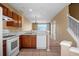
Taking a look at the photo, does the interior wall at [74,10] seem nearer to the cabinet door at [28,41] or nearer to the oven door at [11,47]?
the cabinet door at [28,41]

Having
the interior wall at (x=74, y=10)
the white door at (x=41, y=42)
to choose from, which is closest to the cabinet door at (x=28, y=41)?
the white door at (x=41, y=42)

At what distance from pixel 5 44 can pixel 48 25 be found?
51.8 feet

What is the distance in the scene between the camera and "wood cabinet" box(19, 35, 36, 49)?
5934mm

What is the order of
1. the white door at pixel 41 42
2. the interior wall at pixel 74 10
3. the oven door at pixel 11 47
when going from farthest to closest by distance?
the interior wall at pixel 74 10, the white door at pixel 41 42, the oven door at pixel 11 47

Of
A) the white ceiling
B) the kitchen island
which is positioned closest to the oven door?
the kitchen island

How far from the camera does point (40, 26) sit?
1888 cm

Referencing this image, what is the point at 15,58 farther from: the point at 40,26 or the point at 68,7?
the point at 40,26

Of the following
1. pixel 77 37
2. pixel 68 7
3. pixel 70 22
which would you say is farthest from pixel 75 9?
pixel 77 37

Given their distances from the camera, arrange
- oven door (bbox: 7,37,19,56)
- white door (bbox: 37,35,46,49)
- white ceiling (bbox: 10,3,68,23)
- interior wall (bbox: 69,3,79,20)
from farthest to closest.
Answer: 1. interior wall (bbox: 69,3,79,20)
2. white door (bbox: 37,35,46,49)
3. white ceiling (bbox: 10,3,68,23)
4. oven door (bbox: 7,37,19,56)

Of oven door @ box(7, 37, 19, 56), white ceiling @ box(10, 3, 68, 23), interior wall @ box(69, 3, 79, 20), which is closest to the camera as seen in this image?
oven door @ box(7, 37, 19, 56)

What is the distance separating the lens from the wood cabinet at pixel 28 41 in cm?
593

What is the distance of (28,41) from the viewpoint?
595 cm

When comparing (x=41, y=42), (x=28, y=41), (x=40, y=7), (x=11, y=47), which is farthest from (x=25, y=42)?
(x=11, y=47)

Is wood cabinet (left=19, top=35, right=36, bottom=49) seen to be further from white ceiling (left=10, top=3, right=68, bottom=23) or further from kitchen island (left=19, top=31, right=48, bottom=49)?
white ceiling (left=10, top=3, right=68, bottom=23)
